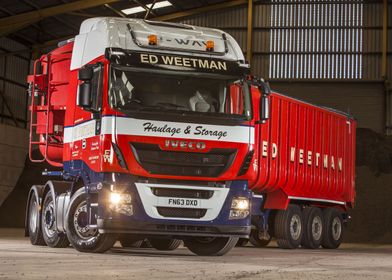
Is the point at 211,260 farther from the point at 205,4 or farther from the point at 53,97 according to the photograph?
the point at 205,4

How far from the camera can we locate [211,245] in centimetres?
1599

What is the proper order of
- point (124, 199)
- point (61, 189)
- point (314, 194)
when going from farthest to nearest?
1. point (314, 194)
2. point (61, 189)
3. point (124, 199)

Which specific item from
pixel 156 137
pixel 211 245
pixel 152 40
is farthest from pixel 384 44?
pixel 156 137

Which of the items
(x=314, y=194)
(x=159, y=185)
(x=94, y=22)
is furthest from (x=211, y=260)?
(x=314, y=194)

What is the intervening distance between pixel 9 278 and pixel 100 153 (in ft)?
15.5

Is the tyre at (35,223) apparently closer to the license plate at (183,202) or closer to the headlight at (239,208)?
the license plate at (183,202)

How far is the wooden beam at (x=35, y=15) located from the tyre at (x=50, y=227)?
70.6ft

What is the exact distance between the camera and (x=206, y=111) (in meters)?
14.5

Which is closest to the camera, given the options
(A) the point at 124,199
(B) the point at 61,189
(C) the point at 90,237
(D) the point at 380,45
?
(A) the point at 124,199

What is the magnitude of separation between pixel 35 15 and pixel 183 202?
24.9 meters

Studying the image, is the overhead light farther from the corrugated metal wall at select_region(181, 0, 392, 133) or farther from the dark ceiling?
the corrugated metal wall at select_region(181, 0, 392, 133)

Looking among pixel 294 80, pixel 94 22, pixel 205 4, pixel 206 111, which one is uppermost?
pixel 205 4

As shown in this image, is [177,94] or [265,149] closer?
[177,94]

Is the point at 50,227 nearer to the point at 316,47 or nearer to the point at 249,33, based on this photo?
the point at 249,33
